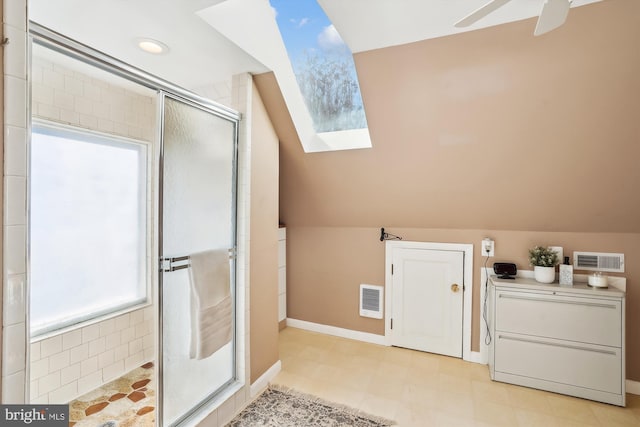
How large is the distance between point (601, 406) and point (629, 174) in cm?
171

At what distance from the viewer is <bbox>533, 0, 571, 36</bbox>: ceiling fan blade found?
119cm

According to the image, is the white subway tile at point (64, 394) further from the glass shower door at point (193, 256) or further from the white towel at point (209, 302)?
the white towel at point (209, 302)

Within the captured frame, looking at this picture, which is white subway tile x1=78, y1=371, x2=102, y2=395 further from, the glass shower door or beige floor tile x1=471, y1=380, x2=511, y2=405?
beige floor tile x1=471, y1=380, x2=511, y2=405

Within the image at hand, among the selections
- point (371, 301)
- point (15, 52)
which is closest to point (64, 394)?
point (15, 52)

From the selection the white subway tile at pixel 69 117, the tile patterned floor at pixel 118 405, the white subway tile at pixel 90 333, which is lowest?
the tile patterned floor at pixel 118 405

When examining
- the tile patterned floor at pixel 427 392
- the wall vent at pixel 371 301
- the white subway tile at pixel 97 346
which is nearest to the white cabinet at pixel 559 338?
the tile patterned floor at pixel 427 392

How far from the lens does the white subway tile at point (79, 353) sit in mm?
2238

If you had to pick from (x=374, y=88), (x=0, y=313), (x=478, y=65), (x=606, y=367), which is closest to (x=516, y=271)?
(x=606, y=367)

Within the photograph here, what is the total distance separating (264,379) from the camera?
8.23 feet

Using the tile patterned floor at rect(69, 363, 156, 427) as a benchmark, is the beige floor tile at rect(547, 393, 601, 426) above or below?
below

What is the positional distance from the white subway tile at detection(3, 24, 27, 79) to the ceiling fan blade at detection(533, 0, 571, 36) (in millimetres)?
1872

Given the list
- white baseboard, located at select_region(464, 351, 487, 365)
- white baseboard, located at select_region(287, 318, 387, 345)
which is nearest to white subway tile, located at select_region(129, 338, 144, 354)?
white baseboard, located at select_region(287, 318, 387, 345)

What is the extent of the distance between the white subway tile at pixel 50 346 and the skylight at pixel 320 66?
2478 mm

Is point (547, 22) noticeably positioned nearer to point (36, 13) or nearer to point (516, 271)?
point (516, 271)
